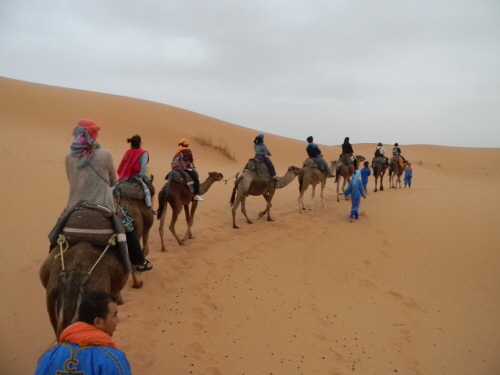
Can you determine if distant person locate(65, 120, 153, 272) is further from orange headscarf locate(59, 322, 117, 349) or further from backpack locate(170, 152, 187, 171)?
backpack locate(170, 152, 187, 171)

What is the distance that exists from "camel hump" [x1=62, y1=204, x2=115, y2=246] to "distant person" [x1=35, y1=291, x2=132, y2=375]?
1.45 m

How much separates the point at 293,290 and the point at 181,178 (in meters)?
3.81

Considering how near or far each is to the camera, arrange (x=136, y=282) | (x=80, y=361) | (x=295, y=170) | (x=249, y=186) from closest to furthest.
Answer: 1. (x=80, y=361)
2. (x=136, y=282)
3. (x=249, y=186)
4. (x=295, y=170)

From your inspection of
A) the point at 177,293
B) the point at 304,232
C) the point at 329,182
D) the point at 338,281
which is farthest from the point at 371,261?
the point at 329,182

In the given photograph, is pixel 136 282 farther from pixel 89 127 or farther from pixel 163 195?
pixel 89 127

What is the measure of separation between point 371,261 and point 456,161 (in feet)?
171

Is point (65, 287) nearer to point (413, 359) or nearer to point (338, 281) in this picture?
point (413, 359)

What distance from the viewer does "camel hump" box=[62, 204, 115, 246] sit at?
3.73 meters

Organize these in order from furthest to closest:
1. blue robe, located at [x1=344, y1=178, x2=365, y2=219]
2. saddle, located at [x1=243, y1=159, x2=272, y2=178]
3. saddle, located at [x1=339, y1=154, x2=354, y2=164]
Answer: saddle, located at [x1=339, y1=154, x2=354, y2=164], blue robe, located at [x1=344, y1=178, x2=365, y2=219], saddle, located at [x1=243, y1=159, x2=272, y2=178]

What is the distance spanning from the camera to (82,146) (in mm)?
4008

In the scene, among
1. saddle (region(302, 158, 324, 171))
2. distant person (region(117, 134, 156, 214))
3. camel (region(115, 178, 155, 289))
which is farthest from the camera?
saddle (region(302, 158, 324, 171))

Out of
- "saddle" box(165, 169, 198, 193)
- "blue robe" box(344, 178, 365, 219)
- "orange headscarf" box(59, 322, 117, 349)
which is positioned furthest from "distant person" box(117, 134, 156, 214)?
"blue robe" box(344, 178, 365, 219)

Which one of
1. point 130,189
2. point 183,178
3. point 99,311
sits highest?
point 183,178

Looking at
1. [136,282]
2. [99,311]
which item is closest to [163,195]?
[136,282]
